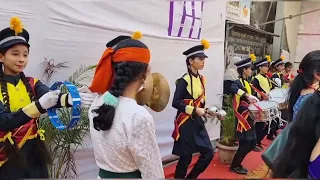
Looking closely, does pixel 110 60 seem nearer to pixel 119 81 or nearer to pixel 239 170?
pixel 119 81

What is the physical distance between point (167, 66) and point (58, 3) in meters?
1.34

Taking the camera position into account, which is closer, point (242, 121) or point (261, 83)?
point (242, 121)

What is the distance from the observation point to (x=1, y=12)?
1891 millimetres

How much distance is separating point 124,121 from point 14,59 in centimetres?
68

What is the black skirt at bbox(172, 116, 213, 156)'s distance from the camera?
2.74m

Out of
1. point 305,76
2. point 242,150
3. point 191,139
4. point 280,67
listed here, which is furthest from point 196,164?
point 280,67

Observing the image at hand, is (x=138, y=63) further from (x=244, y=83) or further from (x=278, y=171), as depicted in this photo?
(x=244, y=83)

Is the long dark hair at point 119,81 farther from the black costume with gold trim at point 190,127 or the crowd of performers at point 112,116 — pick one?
the black costume with gold trim at point 190,127

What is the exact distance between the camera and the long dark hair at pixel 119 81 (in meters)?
1.16

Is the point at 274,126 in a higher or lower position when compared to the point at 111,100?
lower

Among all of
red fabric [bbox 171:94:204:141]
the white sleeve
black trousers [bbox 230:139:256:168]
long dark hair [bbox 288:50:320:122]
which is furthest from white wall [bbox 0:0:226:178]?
long dark hair [bbox 288:50:320:122]

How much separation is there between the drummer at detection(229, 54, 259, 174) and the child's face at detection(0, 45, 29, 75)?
220 centimetres

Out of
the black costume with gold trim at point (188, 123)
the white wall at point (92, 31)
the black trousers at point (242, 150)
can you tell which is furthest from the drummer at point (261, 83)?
the black costume with gold trim at point (188, 123)

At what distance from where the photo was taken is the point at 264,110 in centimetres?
295
